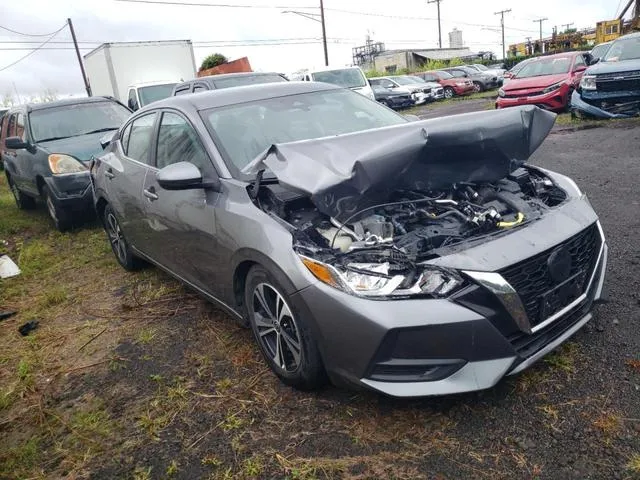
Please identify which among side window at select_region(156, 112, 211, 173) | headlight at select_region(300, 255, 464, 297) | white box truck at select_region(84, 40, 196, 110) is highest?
white box truck at select_region(84, 40, 196, 110)

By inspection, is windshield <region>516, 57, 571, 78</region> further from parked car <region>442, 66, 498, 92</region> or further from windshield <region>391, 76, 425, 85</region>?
parked car <region>442, 66, 498, 92</region>

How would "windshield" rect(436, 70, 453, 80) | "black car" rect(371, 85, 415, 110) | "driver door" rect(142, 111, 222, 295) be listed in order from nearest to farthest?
"driver door" rect(142, 111, 222, 295)
"black car" rect(371, 85, 415, 110)
"windshield" rect(436, 70, 453, 80)

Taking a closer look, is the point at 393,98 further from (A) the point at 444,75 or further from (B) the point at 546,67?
(B) the point at 546,67

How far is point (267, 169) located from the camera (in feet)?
9.83

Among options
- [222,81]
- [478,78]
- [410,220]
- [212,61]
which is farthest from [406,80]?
[410,220]

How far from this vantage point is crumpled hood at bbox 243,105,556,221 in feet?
8.88

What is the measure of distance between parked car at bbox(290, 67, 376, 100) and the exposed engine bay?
1205cm

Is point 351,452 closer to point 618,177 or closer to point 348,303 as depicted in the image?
point 348,303

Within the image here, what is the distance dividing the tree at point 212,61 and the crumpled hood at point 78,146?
68.0 feet

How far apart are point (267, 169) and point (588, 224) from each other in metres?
1.79

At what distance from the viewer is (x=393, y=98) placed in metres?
21.9

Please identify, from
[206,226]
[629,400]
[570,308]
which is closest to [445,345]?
[570,308]

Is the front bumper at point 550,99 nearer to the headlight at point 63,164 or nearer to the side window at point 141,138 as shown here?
the headlight at point 63,164

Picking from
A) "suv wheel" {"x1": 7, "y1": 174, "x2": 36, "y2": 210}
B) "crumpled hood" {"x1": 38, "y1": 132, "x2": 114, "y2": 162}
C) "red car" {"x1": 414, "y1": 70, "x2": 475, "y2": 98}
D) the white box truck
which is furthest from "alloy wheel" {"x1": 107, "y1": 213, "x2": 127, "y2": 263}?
"red car" {"x1": 414, "y1": 70, "x2": 475, "y2": 98}
